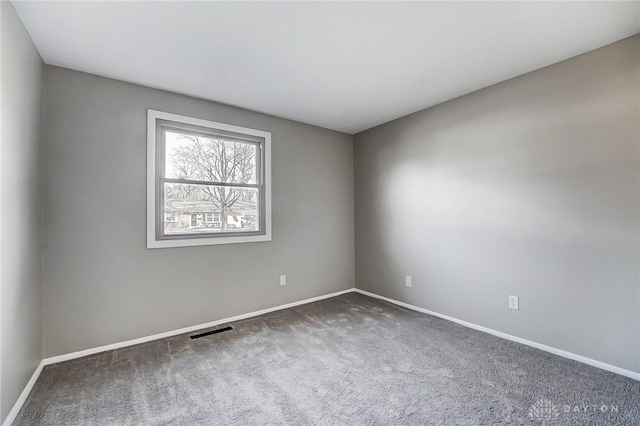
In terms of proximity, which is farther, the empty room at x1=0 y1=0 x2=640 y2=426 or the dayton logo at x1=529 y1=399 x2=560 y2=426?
the empty room at x1=0 y1=0 x2=640 y2=426

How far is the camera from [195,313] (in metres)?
2.94

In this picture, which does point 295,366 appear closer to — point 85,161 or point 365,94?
point 85,161

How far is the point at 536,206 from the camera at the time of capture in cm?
248

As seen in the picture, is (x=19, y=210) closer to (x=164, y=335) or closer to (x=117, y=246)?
(x=117, y=246)

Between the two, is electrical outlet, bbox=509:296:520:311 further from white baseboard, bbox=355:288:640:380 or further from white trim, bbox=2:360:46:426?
white trim, bbox=2:360:46:426

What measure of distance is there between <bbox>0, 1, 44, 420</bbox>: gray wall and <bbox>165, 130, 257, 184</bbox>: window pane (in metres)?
0.99

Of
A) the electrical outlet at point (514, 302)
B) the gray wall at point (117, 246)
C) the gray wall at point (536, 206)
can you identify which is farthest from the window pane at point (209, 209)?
the electrical outlet at point (514, 302)

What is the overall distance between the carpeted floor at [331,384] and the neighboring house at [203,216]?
3.66 ft

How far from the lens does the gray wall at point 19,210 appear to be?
5.21 ft

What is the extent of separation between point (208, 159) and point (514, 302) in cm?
343

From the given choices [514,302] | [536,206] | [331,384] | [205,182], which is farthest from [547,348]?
[205,182]

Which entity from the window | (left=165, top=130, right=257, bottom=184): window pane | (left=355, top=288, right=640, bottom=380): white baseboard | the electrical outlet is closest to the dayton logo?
(left=355, top=288, right=640, bottom=380): white baseboard

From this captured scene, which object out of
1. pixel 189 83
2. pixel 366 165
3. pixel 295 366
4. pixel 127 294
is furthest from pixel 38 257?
pixel 366 165

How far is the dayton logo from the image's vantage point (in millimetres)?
1615
